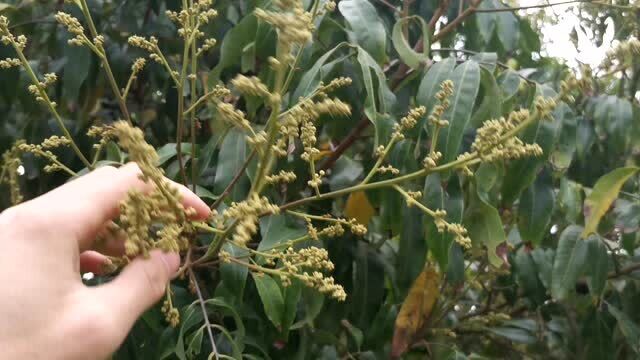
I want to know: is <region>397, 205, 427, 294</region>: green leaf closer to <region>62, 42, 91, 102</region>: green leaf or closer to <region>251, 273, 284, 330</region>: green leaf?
<region>251, 273, 284, 330</region>: green leaf

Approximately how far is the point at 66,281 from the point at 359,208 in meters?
0.74

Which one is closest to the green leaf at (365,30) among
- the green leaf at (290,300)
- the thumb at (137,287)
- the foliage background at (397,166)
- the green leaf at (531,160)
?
the foliage background at (397,166)

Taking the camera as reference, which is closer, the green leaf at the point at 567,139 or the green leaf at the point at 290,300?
the green leaf at the point at 290,300

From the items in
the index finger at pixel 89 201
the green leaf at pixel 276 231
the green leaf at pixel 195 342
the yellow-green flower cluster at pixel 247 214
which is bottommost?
the green leaf at pixel 195 342

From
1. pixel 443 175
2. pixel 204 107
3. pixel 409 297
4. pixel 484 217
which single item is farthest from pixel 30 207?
pixel 409 297

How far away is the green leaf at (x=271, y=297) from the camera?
103cm

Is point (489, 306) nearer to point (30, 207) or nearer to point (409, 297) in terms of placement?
point (409, 297)

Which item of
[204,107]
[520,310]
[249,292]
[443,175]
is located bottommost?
[520,310]

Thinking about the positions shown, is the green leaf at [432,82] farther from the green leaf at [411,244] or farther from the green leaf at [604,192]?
the green leaf at [604,192]

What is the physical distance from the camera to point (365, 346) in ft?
4.81

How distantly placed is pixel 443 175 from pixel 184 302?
0.42 meters


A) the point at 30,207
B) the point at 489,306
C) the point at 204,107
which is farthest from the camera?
the point at 489,306

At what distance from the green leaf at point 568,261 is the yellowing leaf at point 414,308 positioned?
0.19 meters

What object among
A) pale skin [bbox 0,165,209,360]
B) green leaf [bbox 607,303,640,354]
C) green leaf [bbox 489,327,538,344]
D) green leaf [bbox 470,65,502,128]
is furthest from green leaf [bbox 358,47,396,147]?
green leaf [bbox 489,327,538,344]
